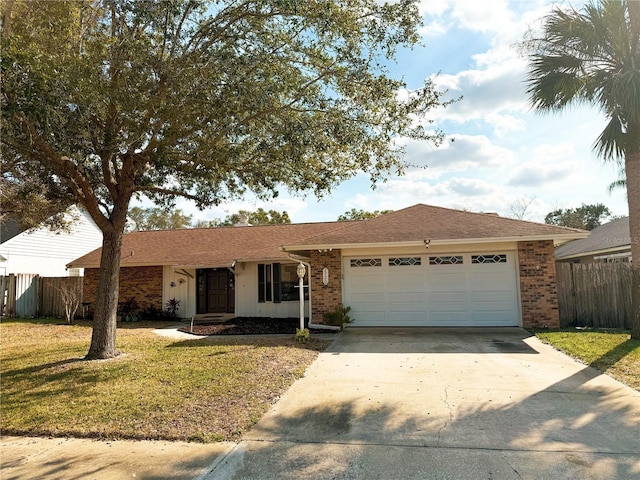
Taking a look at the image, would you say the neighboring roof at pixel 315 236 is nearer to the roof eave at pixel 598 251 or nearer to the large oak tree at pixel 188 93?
the large oak tree at pixel 188 93

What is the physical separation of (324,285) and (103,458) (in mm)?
8959

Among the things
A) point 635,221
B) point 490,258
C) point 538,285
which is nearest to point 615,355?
point 635,221

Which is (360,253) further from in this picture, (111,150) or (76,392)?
(76,392)

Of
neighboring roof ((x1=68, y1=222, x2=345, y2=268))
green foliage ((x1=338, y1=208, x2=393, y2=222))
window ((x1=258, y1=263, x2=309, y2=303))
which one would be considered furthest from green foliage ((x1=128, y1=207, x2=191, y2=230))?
window ((x1=258, y1=263, x2=309, y2=303))

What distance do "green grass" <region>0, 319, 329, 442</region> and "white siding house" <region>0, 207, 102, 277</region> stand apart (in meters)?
13.4

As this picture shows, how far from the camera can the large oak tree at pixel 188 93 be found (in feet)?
20.5

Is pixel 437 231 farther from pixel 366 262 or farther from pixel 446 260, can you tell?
pixel 366 262

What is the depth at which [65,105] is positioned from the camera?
6.29 metres

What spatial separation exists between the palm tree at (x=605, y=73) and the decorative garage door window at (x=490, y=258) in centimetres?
325

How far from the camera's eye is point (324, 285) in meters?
12.9

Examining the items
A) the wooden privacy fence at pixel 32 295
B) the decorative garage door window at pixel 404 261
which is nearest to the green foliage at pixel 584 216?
the decorative garage door window at pixel 404 261

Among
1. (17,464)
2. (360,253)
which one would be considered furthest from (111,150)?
(360,253)

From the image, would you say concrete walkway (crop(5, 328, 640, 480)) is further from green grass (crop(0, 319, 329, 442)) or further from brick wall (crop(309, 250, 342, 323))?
brick wall (crop(309, 250, 342, 323))

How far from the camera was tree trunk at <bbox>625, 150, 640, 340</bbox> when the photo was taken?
9.05 metres
